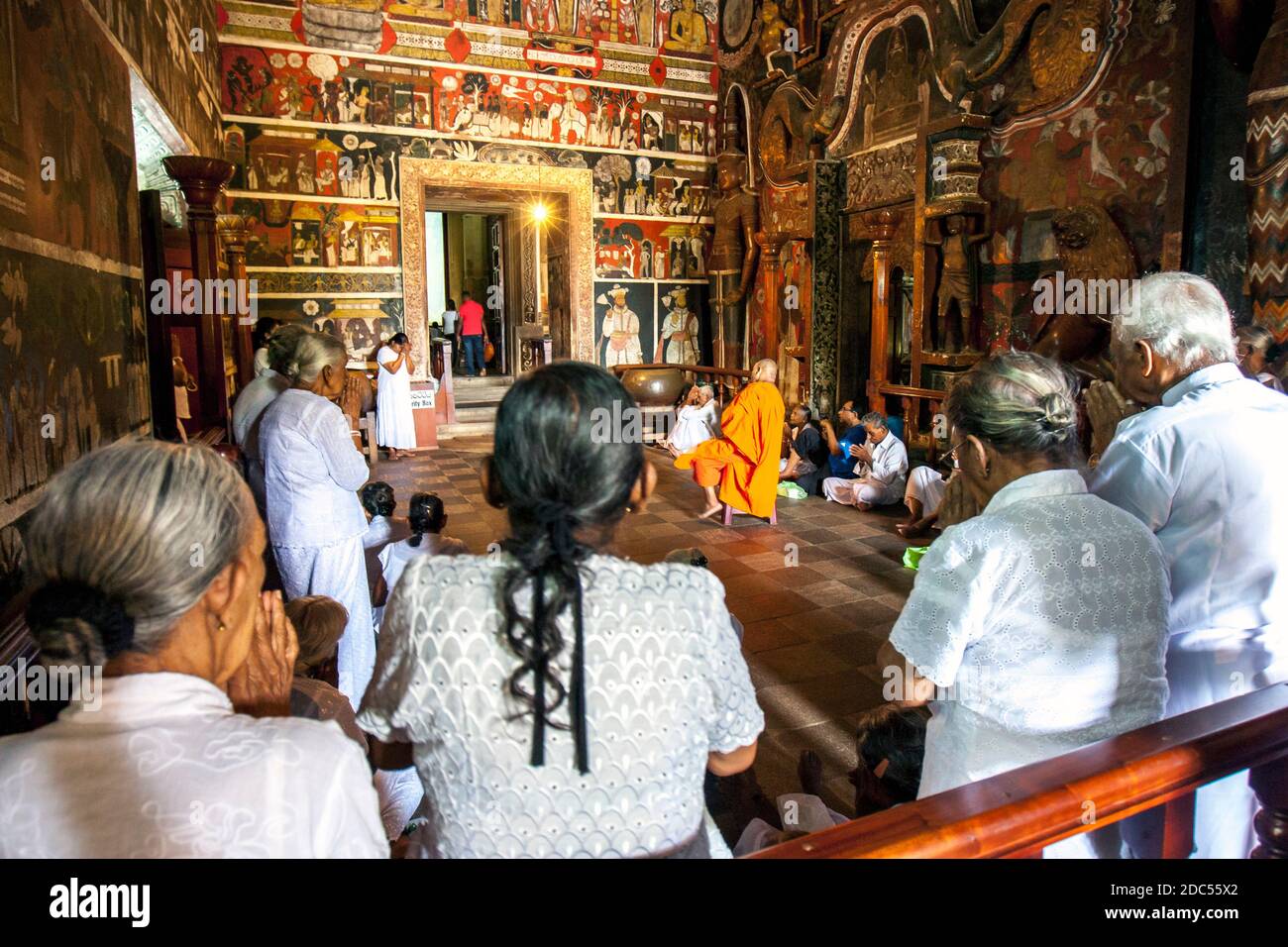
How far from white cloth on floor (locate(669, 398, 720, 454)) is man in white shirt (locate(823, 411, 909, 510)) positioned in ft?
9.15

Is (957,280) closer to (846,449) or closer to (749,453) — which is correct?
(846,449)

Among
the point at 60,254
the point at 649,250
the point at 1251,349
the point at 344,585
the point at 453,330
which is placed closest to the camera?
the point at 60,254

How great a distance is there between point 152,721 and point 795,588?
5198 mm

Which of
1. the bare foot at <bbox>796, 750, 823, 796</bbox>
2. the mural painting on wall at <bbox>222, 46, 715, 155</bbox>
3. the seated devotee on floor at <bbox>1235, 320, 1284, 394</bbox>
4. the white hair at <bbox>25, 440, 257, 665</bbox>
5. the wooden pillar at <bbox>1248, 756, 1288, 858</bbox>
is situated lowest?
the bare foot at <bbox>796, 750, 823, 796</bbox>

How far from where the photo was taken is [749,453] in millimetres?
7695

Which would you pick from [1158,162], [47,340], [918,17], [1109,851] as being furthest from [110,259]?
[918,17]

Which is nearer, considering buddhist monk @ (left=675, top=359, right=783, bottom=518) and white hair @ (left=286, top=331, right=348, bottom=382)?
white hair @ (left=286, top=331, right=348, bottom=382)

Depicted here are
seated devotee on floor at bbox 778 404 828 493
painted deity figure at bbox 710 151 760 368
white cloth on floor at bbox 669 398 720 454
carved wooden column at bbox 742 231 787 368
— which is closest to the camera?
seated devotee on floor at bbox 778 404 828 493

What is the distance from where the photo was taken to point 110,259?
421 cm

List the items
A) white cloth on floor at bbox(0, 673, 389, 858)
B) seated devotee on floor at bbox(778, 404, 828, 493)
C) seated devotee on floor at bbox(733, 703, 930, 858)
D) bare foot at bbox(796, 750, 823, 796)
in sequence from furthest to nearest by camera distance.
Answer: seated devotee on floor at bbox(778, 404, 828, 493)
bare foot at bbox(796, 750, 823, 796)
seated devotee on floor at bbox(733, 703, 930, 858)
white cloth on floor at bbox(0, 673, 389, 858)

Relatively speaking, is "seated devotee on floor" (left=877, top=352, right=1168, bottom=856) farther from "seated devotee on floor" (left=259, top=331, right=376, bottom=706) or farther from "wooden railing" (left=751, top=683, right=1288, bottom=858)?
"seated devotee on floor" (left=259, top=331, right=376, bottom=706)

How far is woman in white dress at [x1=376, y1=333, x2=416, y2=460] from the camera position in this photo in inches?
446

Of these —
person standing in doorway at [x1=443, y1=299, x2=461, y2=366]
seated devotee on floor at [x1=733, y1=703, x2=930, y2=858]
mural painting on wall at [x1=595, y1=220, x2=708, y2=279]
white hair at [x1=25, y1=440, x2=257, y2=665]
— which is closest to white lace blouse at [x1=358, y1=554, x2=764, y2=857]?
white hair at [x1=25, y1=440, x2=257, y2=665]

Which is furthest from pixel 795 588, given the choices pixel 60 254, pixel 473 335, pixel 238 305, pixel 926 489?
pixel 473 335
